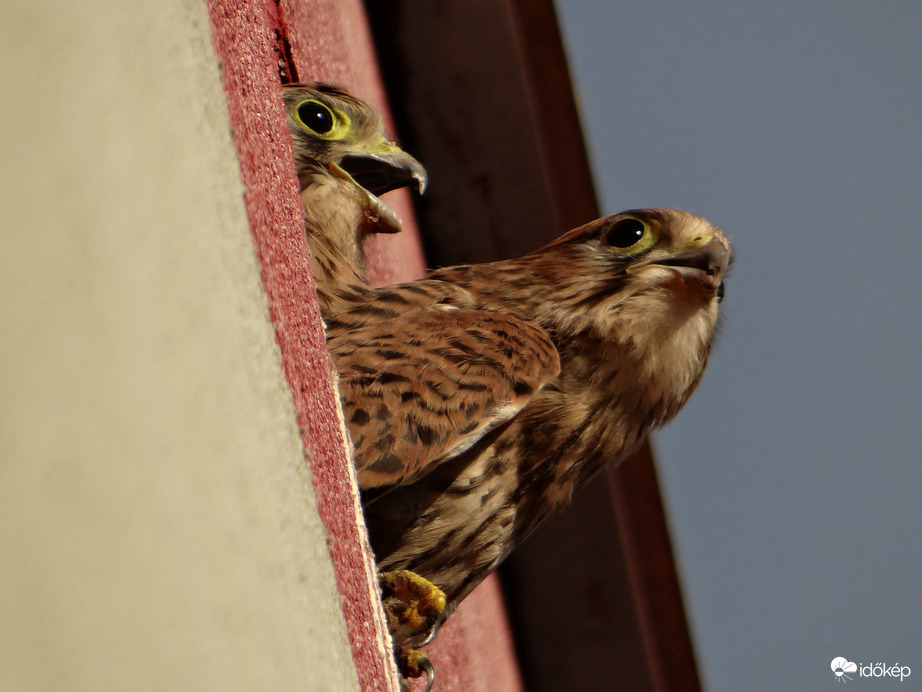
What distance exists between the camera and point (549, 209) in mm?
3443

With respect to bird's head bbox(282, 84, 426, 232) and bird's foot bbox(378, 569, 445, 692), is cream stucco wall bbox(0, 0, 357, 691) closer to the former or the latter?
bird's foot bbox(378, 569, 445, 692)

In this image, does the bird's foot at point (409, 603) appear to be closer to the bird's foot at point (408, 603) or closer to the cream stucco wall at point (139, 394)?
the bird's foot at point (408, 603)

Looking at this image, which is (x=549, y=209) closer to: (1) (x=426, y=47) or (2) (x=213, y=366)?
(1) (x=426, y=47)

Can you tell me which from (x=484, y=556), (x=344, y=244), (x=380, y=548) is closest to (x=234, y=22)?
(x=380, y=548)

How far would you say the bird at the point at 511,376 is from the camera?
6.83ft

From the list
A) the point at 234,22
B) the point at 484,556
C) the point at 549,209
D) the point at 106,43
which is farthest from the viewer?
the point at 549,209

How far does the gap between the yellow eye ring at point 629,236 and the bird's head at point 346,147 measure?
54cm

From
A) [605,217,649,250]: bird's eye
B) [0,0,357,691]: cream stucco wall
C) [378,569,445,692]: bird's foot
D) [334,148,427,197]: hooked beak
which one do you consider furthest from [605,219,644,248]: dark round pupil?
[0,0,357,691]: cream stucco wall

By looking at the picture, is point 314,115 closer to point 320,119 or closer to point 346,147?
point 320,119

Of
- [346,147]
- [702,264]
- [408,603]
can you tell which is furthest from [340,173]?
[408,603]

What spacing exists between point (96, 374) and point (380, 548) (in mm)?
1334

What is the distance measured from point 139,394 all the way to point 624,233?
2.05 meters

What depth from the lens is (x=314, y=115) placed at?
290 centimetres

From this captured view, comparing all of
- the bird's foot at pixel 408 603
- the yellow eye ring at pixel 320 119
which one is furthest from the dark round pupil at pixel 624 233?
the bird's foot at pixel 408 603
